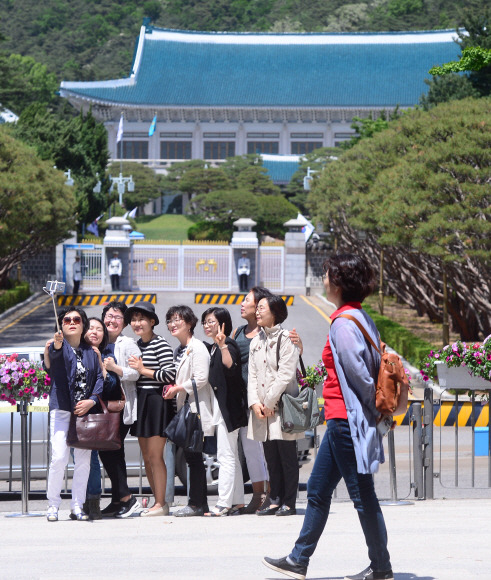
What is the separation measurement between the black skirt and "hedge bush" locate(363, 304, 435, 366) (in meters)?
12.4

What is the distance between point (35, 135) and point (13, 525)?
3721 centimetres

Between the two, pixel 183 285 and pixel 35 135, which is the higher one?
pixel 35 135

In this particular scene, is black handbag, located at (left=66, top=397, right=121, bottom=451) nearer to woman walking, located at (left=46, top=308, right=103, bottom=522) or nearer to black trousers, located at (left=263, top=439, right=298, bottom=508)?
woman walking, located at (left=46, top=308, right=103, bottom=522)

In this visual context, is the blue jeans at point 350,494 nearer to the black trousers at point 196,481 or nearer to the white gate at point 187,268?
the black trousers at point 196,481

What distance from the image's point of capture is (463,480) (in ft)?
35.4

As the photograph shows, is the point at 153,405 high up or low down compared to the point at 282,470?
up

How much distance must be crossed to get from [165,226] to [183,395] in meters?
55.5

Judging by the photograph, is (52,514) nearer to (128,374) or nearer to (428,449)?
(128,374)

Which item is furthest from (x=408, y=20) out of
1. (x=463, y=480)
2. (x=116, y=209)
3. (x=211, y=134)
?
(x=463, y=480)

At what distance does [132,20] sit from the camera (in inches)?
4717

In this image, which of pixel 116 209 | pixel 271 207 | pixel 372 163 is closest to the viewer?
pixel 372 163

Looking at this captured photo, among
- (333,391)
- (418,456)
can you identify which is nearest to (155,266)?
(418,456)

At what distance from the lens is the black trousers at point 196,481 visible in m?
7.99

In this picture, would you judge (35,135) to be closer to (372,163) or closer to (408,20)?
(372,163)
